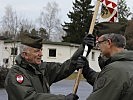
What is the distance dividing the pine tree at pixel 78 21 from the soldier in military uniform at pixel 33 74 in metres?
55.5

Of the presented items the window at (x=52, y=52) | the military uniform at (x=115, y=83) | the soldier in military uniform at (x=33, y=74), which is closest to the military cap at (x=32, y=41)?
the soldier in military uniform at (x=33, y=74)

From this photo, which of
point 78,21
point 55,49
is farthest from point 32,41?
point 78,21

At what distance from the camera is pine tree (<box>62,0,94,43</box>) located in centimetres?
6266

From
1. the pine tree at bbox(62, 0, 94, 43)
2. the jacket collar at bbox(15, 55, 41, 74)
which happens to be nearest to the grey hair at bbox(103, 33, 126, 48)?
the jacket collar at bbox(15, 55, 41, 74)

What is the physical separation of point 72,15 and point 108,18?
61.3 metres

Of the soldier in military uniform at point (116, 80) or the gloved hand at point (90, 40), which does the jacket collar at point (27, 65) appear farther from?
the soldier in military uniform at point (116, 80)

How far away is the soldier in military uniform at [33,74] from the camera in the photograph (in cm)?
527

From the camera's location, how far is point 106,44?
4816 millimetres

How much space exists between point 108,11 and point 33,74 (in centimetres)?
160

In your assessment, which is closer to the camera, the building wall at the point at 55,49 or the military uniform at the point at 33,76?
the military uniform at the point at 33,76

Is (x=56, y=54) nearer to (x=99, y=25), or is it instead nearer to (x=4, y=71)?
(x=4, y=71)

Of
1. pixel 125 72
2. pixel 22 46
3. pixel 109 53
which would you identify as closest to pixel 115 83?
pixel 125 72

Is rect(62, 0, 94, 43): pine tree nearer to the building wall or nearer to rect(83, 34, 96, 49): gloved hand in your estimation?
the building wall

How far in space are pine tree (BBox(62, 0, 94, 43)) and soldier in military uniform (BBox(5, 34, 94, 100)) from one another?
182 feet
